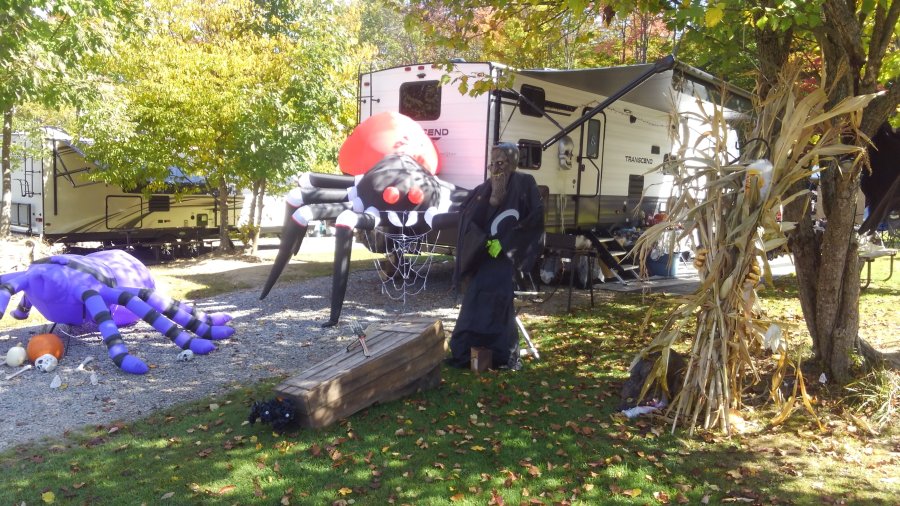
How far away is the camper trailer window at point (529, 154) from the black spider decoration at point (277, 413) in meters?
5.99

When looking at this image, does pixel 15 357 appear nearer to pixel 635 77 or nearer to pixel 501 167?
pixel 501 167

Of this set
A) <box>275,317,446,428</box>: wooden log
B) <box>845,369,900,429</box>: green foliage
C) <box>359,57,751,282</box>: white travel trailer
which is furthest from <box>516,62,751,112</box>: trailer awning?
<box>275,317,446,428</box>: wooden log

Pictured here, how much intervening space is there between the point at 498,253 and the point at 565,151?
493 centimetres

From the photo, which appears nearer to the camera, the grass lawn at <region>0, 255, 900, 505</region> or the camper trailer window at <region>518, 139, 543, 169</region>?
the grass lawn at <region>0, 255, 900, 505</region>

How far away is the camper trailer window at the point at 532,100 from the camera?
31.3 feet

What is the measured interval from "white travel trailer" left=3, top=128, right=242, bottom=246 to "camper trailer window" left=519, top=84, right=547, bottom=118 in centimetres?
871

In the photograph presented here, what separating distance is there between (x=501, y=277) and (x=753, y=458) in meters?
2.51

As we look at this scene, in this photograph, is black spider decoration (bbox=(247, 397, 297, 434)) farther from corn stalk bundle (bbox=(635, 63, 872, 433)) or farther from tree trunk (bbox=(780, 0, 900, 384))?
tree trunk (bbox=(780, 0, 900, 384))

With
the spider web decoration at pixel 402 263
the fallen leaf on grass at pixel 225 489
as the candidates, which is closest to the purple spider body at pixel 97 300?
the fallen leaf on grass at pixel 225 489

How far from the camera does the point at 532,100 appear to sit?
9805 millimetres

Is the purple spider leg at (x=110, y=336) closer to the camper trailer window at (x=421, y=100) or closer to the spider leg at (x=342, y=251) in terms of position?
the spider leg at (x=342, y=251)

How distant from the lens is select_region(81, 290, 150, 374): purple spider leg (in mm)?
5957

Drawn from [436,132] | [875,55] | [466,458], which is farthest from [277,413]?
[436,132]

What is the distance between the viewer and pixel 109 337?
237 inches
